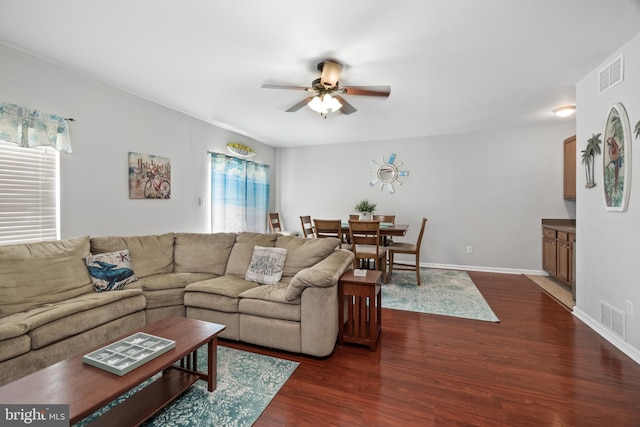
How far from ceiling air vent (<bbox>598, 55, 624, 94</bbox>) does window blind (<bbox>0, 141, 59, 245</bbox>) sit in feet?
16.9

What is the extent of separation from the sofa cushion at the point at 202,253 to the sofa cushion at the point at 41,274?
86 cm

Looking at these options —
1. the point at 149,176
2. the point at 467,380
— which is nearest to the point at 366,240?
the point at 467,380

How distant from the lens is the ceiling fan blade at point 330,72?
2637 millimetres

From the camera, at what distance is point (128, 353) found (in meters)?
1.55

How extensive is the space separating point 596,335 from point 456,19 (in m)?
3.04

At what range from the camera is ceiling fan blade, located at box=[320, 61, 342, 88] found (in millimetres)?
2637

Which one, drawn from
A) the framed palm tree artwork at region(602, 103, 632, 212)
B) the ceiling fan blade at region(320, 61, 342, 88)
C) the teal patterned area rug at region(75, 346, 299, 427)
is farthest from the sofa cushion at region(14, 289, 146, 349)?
the framed palm tree artwork at region(602, 103, 632, 212)

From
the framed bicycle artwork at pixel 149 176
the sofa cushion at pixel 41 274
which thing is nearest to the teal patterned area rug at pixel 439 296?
the sofa cushion at pixel 41 274

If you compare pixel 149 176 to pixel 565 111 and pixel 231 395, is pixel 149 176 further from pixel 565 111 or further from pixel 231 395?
pixel 565 111

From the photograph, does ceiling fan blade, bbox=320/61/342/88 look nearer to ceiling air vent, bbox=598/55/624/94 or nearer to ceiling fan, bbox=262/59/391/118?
ceiling fan, bbox=262/59/391/118

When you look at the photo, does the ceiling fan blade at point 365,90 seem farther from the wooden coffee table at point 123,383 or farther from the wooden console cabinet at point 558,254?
the wooden console cabinet at point 558,254

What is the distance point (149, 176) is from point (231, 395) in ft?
9.68

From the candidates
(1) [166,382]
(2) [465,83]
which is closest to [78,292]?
(1) [166,382]

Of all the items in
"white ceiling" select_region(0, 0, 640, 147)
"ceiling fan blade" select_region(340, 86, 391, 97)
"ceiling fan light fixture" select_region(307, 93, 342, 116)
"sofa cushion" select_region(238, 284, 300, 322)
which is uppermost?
"white ceiling" select_region(0, 0, 640, 147)
